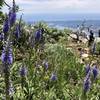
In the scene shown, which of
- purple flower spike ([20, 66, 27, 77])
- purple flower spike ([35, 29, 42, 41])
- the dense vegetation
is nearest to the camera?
the dense vegetation

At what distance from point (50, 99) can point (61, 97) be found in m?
0.84

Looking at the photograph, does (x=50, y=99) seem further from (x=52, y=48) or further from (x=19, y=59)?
(x=52, y=48)

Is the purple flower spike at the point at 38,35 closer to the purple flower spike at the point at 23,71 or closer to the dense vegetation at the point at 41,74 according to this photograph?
the dense vegetation at the point at 41,74

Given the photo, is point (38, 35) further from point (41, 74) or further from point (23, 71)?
point (23, 71)

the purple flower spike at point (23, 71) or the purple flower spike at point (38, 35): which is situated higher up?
the purple flower spike at point (38, 35)

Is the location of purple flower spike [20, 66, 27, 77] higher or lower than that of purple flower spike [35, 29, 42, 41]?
lower

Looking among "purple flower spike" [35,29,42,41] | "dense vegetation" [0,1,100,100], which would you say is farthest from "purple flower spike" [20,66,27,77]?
"purple flower spike" [35,29,42,41]

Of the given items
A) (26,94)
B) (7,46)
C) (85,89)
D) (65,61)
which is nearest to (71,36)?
(65,61)

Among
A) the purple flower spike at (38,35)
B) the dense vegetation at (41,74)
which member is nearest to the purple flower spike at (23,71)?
the dense vegetation at (41,74)

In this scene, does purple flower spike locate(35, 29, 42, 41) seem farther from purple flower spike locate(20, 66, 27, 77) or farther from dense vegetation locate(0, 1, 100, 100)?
purple flower spike locate(20, 66, 27, 77)

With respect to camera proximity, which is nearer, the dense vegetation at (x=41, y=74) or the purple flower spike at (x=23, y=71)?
the dense vegetation at (x=41, y=74)

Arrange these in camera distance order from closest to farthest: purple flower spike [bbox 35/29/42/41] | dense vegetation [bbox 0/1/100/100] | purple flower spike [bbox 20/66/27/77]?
dense vegetation [bbox 0/1/100/100], purple flower spike [bbox 20/66/27/77], purple flower spike [bbox 35/29/42/41]

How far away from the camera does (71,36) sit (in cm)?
1641

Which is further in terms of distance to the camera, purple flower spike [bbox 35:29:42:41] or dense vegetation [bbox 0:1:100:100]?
purple flower spike [bbox 35:29:42:41]
